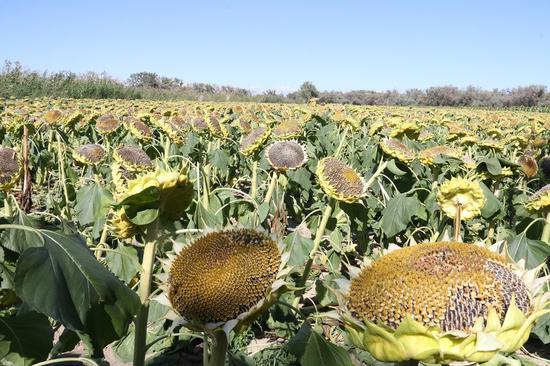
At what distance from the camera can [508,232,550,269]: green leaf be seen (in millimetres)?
2475

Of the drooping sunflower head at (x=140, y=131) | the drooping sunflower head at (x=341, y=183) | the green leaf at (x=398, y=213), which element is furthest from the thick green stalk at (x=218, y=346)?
the drooping sunflower head at (x=140, y=131)

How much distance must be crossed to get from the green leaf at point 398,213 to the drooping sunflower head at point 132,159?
57.9 inches

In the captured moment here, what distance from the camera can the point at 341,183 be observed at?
2.53 meters

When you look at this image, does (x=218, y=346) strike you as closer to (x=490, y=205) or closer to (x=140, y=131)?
(x=490, y=205)

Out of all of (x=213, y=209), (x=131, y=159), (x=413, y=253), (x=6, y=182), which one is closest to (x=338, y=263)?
(x=213, y=209)

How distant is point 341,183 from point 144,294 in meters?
1.39

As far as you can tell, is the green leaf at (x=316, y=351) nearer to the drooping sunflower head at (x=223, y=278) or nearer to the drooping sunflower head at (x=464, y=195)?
the drooping sunflower head at (x=223, y=278)

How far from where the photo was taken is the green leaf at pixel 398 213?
3301 millimetres

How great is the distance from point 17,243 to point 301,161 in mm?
1973

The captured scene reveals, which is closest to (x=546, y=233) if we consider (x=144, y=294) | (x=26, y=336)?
(x=144, y=294)

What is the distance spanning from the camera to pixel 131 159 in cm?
325

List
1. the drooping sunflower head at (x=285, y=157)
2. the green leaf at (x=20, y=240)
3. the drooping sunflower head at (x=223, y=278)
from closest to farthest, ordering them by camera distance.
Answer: the drooping sunflower head at (x=223, y=278), the green leaf at (x=20, y=240), the drooping sunflower head at (x=285, y=157)

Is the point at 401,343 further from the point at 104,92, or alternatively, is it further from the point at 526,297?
the point at 104,92

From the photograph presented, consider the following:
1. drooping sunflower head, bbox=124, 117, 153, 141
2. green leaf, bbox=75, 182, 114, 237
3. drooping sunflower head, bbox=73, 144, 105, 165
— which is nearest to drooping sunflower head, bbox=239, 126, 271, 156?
drooping sunflower head, bbox=73, 144, 105, 165
